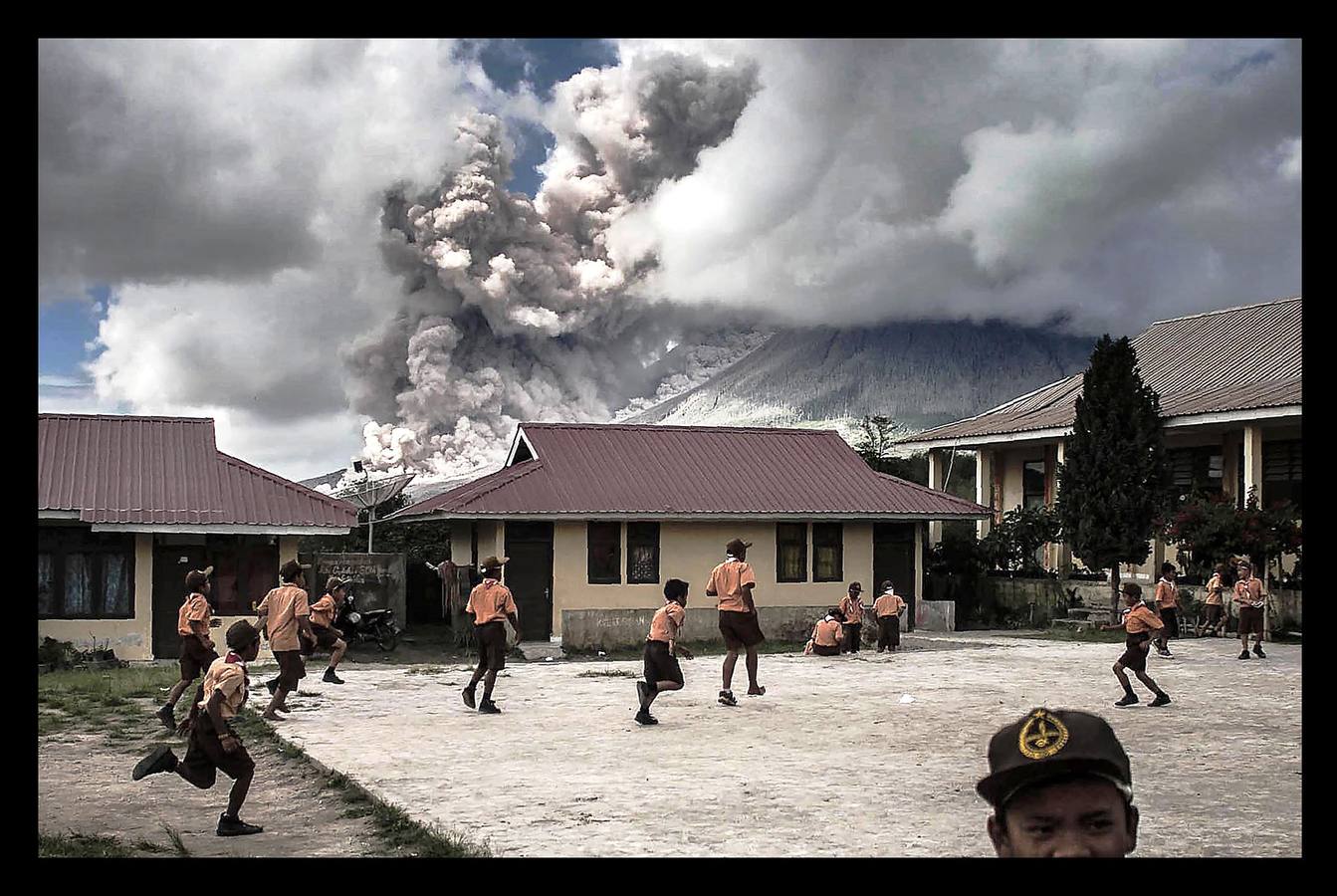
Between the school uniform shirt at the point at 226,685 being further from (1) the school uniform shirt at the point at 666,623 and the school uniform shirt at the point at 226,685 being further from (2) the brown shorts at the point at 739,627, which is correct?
(2) the brown shorts at the point at 739,627

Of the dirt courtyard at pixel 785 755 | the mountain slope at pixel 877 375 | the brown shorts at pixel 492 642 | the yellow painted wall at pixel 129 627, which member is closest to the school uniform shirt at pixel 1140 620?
the dirt courtyard at pixel 785 755

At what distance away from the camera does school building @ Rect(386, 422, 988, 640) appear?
25.3 m

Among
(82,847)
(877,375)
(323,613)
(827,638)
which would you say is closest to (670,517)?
(827,638)

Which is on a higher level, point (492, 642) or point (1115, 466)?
point (1115, 466)

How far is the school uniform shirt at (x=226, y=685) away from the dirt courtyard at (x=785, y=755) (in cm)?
142

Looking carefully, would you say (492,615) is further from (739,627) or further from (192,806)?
(192,806)

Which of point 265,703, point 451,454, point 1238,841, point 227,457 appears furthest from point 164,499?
point 451,454

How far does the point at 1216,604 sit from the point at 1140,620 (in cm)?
1183

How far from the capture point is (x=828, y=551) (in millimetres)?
27516

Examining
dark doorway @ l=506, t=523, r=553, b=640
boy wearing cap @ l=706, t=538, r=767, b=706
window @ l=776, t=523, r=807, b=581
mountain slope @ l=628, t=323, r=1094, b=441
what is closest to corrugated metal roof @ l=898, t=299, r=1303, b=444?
window @ l=776, t=523, r=807, b=581

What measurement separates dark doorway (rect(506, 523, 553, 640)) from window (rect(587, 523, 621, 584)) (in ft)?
2.69

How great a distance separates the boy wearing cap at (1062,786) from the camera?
8.73ft
